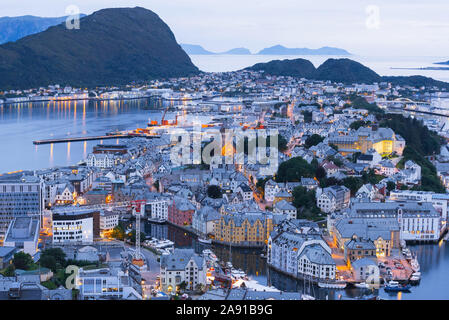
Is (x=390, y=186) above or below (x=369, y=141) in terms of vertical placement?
below

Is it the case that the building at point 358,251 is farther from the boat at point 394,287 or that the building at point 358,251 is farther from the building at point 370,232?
the boat at point 394,287

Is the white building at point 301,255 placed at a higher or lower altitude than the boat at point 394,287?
higher

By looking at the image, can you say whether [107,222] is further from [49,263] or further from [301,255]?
[301,255]

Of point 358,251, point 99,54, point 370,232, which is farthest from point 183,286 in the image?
point 99,54

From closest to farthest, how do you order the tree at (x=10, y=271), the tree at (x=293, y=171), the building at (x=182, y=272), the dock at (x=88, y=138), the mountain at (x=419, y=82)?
the tree at (x=10, y=271), the building at (x=182, y=272), the tree at (x=293, y=171), the dock at (x=88, y=138), the mountain at (x=419, y=82)

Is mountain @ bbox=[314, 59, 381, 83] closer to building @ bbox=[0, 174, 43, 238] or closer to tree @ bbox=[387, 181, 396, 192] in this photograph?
tree @ bbox=[387, 181, 396, 192]

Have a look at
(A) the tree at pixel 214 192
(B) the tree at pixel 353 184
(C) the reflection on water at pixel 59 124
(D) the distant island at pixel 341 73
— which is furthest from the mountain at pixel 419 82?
(A) the tree at pixel 214 192
